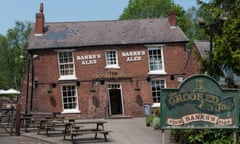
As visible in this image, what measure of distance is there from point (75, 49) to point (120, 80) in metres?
4.17

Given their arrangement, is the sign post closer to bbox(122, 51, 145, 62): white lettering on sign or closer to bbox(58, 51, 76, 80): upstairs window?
bbox(122, 51, 145, 62): white lettering on sign

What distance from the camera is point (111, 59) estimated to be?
3091cm

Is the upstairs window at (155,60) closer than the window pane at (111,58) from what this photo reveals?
No

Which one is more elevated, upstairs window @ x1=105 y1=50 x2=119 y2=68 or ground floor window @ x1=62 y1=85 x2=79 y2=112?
upstairs window @ x1=105 y1=50 x2=119 y2=68

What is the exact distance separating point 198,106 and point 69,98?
790 inches

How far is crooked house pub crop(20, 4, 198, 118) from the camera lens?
98.8ft

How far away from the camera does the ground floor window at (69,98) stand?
30.3 metres

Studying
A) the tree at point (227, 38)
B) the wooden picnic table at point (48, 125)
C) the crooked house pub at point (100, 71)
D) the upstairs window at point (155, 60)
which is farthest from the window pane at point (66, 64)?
the tree at point (227, 38)

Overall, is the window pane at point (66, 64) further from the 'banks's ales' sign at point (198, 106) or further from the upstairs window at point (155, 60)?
the 'banks's ales' sign at point (198, 106)

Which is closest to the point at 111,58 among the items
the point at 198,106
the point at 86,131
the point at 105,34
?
the point at 105,34

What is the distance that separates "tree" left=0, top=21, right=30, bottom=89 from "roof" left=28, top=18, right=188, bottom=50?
37.5 meters

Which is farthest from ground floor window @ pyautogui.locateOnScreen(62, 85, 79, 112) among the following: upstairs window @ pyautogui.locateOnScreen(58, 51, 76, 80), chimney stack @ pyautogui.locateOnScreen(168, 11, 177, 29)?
chimney stack @ pyautogui.locateOnScreen(168, 11, 177, 29)

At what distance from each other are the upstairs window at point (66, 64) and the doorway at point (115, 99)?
3179mm

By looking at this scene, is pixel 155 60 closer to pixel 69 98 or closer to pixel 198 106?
pixel 69 98
